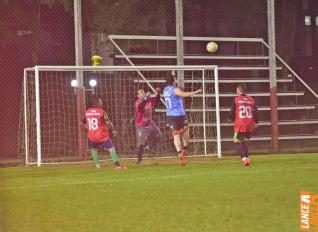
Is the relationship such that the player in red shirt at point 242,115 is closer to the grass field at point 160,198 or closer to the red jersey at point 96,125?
the grass field at point 160,198

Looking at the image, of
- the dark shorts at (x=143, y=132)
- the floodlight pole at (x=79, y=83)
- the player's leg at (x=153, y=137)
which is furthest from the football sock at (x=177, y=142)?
the floodlight pole at (x=79, y=83)

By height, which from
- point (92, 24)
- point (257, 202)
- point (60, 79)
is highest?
point (92, 24)

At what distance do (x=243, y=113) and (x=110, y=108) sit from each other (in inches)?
270

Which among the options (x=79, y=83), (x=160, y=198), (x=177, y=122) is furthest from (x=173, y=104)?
(x=160, y=198)

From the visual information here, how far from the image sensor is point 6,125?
2547 centimetres

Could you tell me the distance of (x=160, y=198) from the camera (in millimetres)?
11812

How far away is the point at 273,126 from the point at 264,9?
4366 mm

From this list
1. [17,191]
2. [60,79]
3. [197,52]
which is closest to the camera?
[17,191]

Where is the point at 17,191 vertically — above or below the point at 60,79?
below

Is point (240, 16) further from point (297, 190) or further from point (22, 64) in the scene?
point (297, 190)

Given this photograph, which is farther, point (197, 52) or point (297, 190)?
point (197, 52)

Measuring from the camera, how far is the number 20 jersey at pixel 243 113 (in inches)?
732

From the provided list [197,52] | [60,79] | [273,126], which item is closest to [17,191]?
[60,79]

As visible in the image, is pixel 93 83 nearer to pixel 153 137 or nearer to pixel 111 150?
pixel 153 137
